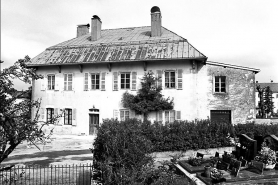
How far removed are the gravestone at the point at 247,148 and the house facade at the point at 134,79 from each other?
7069 millimetres

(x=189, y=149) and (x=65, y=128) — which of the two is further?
(x=65, y=128)

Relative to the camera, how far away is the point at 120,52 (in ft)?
59.5

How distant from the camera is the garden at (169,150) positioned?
17.2 ft

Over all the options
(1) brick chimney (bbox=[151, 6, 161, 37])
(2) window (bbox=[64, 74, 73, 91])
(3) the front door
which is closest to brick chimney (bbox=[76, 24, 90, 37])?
(2) window (bbox=[64, 74, 73, 91])

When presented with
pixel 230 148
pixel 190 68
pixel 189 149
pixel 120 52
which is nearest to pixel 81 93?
pixel 120 52

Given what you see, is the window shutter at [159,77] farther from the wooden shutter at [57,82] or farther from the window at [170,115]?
the wooden shutter at [57,82]

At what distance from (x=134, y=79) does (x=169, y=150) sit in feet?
24.6

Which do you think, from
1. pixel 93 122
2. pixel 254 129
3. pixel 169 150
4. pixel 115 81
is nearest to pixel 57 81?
pixel 93 122

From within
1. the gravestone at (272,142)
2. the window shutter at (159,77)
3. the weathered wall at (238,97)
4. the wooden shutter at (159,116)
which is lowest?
the gravestone at (272,142)

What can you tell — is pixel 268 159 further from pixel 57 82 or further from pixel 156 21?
pixel 57 82

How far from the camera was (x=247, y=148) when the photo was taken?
881 cm

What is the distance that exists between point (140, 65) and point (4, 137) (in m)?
14.8

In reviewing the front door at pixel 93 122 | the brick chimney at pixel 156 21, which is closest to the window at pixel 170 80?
the brick chimney at pixel 156 21

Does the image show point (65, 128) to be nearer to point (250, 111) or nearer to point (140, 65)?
point (140, 65)
